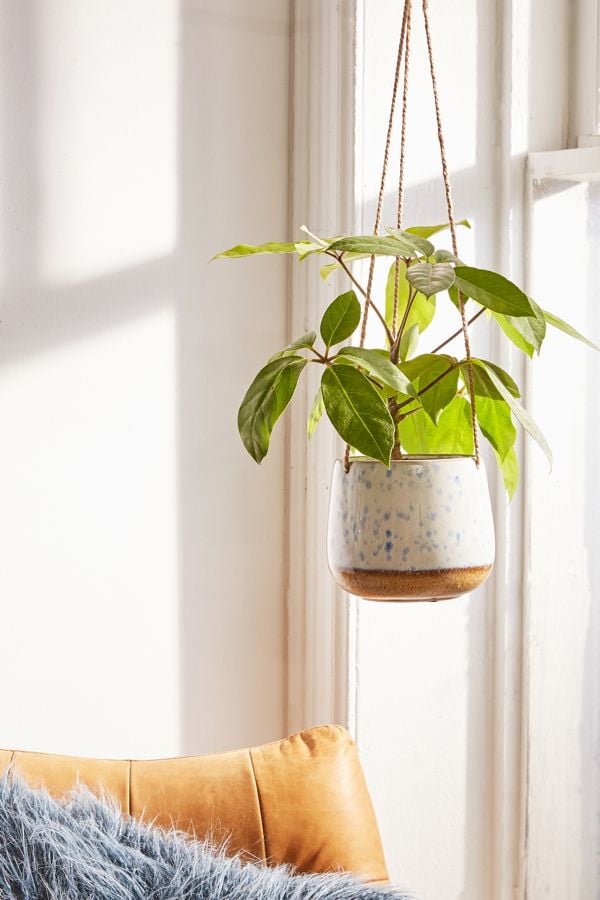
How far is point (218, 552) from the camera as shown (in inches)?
61.8

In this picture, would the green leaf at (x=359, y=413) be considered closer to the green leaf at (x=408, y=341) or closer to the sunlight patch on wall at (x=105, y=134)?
the green leaf at (x=408, y=341)

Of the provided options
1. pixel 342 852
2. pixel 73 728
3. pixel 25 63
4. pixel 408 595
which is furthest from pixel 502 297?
pixel 73 728

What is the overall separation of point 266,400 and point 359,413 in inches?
4.5

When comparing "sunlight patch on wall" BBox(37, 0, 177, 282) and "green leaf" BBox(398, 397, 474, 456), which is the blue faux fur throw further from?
"sunlight patch on wall" BBox(37, 0, 177, 282)

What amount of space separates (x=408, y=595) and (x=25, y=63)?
0.86m

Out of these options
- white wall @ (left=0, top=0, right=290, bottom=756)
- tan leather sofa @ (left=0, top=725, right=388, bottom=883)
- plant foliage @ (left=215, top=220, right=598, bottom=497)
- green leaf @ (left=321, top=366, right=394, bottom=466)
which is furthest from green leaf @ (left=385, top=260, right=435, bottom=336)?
tan leather sofa @ (left=0, top=725, right=388, bottom=883)

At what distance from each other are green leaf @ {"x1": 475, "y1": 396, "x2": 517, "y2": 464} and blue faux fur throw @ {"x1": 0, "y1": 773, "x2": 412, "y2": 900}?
490 millimetres

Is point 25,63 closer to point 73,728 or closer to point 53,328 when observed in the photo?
point 53,328

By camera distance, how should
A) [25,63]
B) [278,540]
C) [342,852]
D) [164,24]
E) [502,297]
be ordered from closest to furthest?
[502,297] → [342,852] → [25,63] → [164,24] → [278,540]

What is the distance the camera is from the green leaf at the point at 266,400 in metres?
1.08

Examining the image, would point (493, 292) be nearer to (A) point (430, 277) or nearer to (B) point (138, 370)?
(A) point (430, 277)

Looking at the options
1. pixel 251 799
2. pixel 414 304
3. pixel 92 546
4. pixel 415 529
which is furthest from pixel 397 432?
pixel 92 546

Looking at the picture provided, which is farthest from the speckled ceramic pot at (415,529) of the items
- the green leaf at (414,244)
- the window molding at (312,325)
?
the window molding at (312,325)

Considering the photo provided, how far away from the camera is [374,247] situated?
1016 millimetres
